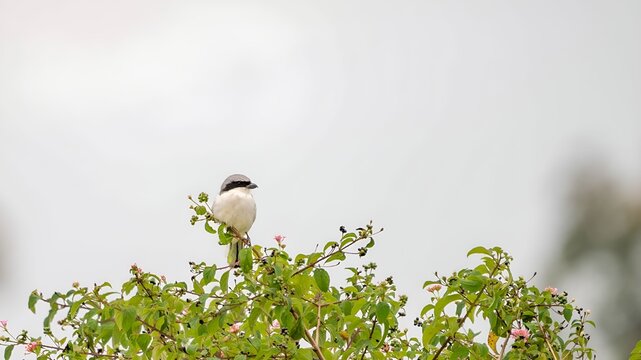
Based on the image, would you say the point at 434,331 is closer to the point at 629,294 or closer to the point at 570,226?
the point at 629,294

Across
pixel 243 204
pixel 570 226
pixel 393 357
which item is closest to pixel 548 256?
pixel 570 226

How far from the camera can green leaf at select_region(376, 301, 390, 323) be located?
25.7 feet

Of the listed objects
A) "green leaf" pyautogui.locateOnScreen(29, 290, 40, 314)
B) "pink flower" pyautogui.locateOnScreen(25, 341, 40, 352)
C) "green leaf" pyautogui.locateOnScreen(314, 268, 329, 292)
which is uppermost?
"green leaf" pyautogui.locateOnScreen(314, 268, 329, 292)

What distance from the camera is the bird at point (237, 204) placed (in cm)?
Answer: 1216

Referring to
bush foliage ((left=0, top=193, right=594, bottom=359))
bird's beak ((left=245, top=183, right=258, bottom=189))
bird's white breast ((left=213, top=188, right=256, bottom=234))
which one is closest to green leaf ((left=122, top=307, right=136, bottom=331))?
bush foliage ((left=0, top=193, right=594, bottom=359))

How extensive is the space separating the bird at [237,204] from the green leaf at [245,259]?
12.6 feet

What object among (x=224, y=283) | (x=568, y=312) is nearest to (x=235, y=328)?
(x=224, y=283)

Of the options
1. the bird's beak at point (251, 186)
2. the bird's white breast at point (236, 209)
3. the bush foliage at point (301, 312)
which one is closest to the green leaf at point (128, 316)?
the bush foliage at point (301, 312)

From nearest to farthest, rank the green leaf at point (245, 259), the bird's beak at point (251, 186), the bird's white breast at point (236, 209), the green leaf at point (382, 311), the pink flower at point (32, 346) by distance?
the green leaf at point (382, 311)
the green leaf at point (245, 259)
the pink flower at point (32, 346)
the bird's white breast at point (236, 209)
the bird's beak at point (251, 186)

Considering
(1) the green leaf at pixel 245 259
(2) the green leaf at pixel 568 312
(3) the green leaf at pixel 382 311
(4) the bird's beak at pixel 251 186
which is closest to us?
(3) the green leaf at pixel 382 311

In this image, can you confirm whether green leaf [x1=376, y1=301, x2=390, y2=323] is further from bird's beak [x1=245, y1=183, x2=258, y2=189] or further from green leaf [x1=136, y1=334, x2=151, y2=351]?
bird's beak [x1=245, y1=183, x2=258, y2=189]

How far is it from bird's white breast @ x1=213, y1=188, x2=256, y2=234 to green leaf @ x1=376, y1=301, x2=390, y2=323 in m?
4.39

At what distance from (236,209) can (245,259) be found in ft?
13.7

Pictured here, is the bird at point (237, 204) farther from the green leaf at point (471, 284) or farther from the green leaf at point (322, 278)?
the green leaf at point (471, 284)
